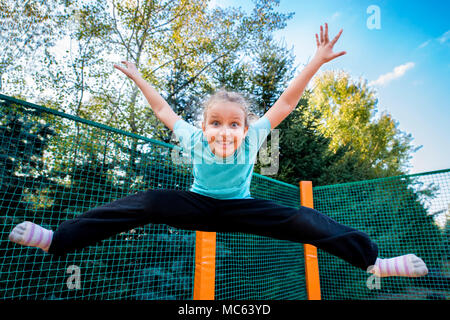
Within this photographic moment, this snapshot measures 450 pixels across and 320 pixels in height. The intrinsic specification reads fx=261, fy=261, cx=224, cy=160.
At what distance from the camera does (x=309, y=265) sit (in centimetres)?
358

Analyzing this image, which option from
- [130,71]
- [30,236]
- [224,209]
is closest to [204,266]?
[224,209]

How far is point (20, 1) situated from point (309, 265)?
29.8ft

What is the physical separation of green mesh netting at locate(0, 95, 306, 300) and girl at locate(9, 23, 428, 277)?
643mm

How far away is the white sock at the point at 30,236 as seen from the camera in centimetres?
113

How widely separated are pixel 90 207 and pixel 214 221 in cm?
127

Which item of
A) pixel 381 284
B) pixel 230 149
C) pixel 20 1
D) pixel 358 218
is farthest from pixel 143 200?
pixel 20 1

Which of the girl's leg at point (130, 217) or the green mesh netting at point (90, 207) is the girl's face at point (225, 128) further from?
the green mesh netting at point (90, 207)

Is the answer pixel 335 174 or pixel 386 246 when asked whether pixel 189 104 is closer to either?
pixel 335 174

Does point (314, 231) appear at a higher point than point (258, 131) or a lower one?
lower

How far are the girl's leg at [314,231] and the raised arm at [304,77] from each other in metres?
0.56

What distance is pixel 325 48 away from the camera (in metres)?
1.53

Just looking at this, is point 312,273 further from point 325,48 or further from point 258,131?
point 325,48

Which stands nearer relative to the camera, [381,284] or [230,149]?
[230,149]

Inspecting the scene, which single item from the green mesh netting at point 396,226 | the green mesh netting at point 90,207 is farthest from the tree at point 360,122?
the green mesh netting at point 90,207
